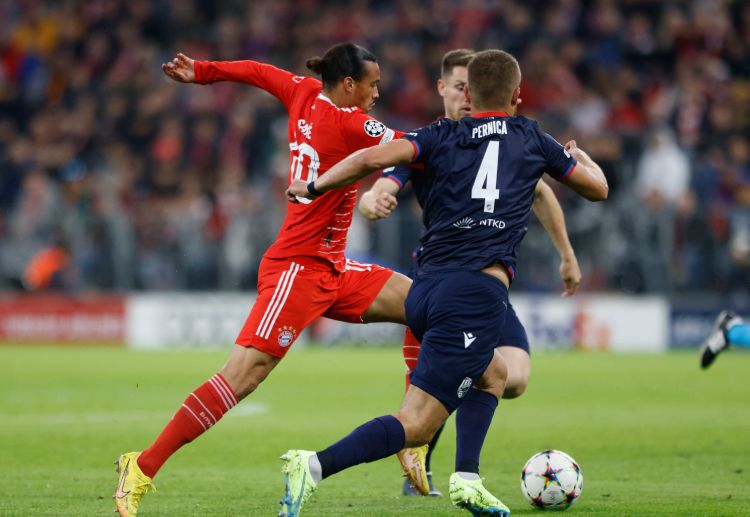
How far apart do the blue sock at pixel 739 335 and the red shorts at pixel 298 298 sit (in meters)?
3.40

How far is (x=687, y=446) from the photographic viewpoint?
967cm

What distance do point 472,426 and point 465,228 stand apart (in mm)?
1057

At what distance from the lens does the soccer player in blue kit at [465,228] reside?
19.3 ft

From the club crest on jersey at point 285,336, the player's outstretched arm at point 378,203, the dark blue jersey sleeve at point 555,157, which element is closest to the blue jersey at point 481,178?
the dark blue jersey sleeve at point 555,157

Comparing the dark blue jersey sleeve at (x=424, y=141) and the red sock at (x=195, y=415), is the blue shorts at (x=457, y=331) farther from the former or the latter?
the red sock at (x=195, y=415)

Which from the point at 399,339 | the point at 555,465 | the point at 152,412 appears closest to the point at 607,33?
the point at 399,339

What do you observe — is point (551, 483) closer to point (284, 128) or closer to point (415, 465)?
point (415, 465)

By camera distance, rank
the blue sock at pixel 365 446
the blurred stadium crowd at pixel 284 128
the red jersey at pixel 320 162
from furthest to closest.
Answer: the blurred stadium crowd at pixel 284 128, the red jersey at pixel 320 162, the blue sock at pixel 365 446

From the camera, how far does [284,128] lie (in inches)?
832

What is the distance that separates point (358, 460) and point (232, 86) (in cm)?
1757

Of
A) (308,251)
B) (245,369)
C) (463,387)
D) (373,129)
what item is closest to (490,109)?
(373,129)

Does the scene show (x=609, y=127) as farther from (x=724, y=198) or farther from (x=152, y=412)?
(x=152, y=412)

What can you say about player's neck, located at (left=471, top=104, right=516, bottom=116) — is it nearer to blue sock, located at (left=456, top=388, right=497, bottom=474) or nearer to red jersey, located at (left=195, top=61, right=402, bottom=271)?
red jersey, located at (left=195, top=61, right=402, bottom=271)

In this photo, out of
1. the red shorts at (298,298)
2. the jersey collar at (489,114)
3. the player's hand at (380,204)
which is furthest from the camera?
the red shorts at (298,298)
